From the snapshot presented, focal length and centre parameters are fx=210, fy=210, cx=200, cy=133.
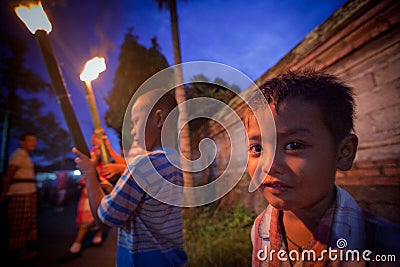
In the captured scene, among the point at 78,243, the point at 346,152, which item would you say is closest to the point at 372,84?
the point at 346,152

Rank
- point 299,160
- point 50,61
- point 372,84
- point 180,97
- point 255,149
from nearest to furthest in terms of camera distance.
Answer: point 299,160
point 255,149
point 50,61
point 372,84
point 180,97

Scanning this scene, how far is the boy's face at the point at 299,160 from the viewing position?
2.56 ft

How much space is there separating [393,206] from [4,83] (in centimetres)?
1650

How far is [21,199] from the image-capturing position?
12.4ft

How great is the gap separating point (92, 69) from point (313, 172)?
1.98 m

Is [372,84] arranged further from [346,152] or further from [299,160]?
[299,160]

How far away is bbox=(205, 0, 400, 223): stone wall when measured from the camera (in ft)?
6.93

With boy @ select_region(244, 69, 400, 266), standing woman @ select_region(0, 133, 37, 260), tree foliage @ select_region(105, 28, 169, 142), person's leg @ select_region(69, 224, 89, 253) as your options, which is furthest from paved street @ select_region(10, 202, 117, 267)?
tree foliage @ select_region(105, 28, 169, 142)

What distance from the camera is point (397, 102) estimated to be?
2109mm

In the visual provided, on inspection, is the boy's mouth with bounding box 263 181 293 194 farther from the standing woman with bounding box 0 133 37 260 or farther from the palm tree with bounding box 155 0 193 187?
the standing woman with bounding box 0 133 37 260

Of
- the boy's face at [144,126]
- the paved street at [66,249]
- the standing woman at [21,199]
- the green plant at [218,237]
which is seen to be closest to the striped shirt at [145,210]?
the boy's face at [144,126]

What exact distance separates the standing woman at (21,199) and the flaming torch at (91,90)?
3055mm

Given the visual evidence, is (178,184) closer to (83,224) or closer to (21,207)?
(83,224)

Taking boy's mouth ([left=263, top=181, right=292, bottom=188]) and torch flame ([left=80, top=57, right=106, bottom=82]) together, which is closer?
boy's mouth ([left=263, top=181, right=292, bottom=188])
